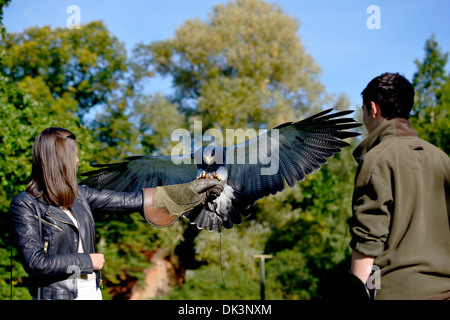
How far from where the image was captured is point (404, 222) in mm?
1547

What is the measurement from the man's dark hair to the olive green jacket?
178 mm

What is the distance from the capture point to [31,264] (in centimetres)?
169

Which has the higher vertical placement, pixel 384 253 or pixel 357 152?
pixel 357 152

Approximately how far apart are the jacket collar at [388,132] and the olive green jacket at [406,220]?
0.08 meters

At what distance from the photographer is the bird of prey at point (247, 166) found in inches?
137

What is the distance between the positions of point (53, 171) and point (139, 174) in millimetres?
2206

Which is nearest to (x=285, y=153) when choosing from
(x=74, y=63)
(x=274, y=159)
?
(x=274, y=159)

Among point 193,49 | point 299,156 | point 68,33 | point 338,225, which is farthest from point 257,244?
point 299,156

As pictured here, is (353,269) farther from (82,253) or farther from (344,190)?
(344,190)

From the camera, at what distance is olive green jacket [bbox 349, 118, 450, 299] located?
1523mm

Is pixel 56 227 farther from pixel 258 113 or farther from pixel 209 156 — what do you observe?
pixel 258 113

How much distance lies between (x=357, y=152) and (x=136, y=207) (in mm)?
1172

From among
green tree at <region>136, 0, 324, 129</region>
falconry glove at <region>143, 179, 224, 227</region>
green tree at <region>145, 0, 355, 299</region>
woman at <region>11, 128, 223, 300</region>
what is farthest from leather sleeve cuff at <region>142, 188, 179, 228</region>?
green tree at <region>136, 0, 324, 129</region>

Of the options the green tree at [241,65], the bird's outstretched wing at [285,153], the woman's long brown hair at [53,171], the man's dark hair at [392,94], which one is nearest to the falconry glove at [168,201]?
the woman's long brown hair at [53,171]
